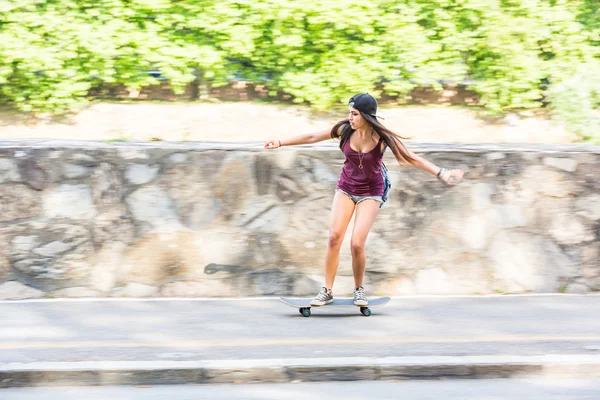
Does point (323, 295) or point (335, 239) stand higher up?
point (335, 239)

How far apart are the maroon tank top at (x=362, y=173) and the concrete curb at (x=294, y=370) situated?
165 centimetres

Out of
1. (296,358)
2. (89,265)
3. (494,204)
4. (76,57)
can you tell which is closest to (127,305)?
(89,265)

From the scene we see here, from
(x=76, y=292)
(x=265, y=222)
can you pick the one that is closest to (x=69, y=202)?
(x=76, y=292)

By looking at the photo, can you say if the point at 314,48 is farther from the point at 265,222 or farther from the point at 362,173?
the point at 362,173

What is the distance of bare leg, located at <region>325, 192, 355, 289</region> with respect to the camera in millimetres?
6809

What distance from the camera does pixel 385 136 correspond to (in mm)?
6613

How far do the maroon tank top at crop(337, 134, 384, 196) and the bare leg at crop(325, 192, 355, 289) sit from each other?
0.09 m

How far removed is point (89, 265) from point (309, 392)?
2.76 metres

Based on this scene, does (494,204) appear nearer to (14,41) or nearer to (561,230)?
(561,230)

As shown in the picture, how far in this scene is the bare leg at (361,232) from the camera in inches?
266

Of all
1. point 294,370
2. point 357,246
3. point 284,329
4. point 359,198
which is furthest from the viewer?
point 359,198

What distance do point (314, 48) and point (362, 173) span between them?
647 cm

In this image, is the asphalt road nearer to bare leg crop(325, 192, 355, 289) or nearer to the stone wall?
the stone wall

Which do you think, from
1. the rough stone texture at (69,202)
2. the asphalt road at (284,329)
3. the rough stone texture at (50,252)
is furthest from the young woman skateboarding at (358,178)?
the rough stone texture at (50,252)
